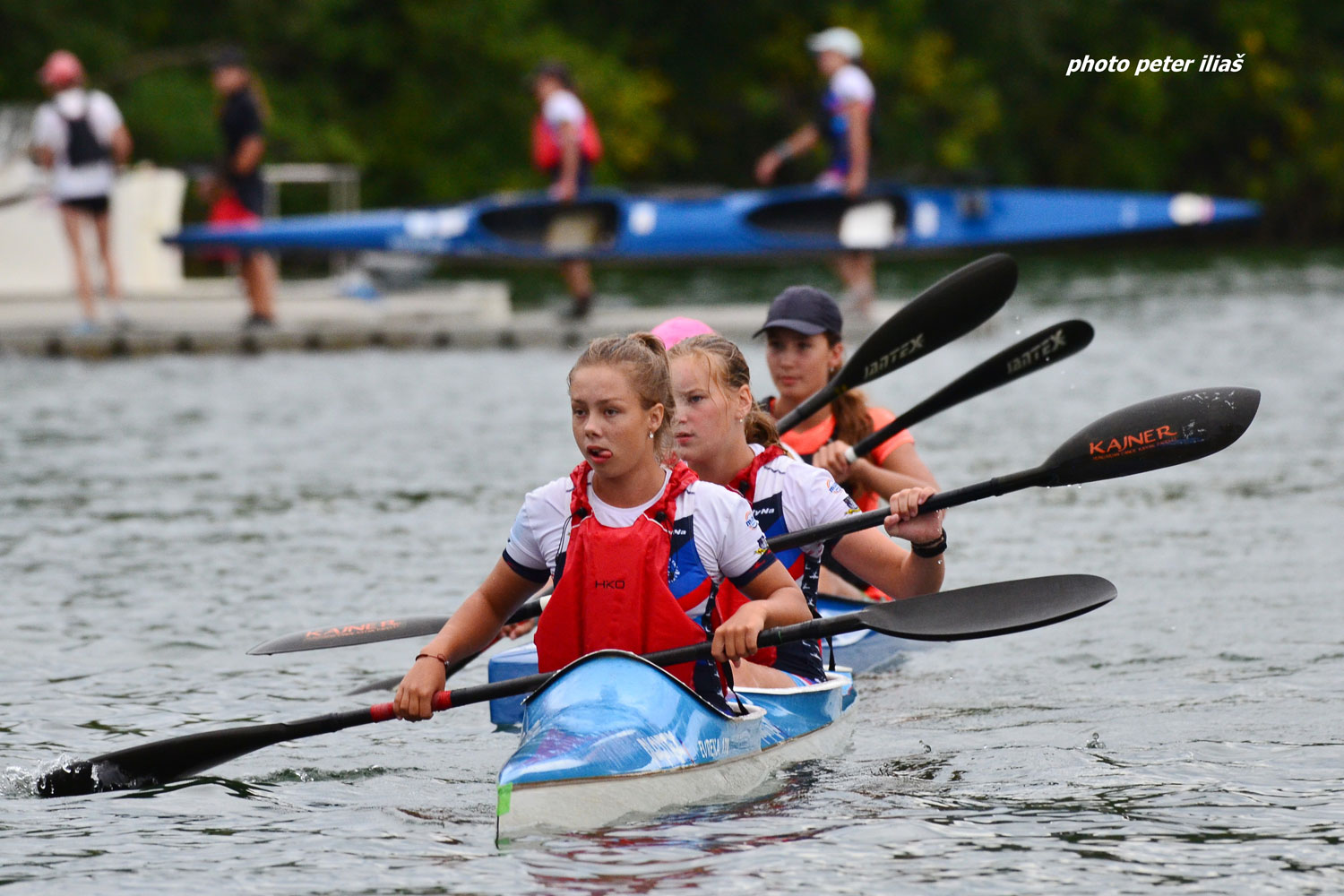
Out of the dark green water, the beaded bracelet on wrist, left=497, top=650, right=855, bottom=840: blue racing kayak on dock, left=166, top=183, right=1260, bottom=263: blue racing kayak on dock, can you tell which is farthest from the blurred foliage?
left=497, top=650, right=855, bottom=840: blue racing kayak on dock

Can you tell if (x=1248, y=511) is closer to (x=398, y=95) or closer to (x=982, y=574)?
(x=982, y=574)

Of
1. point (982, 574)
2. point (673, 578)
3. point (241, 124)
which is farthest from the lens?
point (241, 124)

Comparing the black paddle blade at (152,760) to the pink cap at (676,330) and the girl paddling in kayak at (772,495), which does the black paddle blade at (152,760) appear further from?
the pink cap at (676,330)

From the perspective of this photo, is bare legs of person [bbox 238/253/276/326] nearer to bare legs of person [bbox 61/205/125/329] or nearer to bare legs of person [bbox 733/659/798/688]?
bare legs of person [bbox 61/205/125/329]

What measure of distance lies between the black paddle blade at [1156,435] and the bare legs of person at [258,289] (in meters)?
10.9

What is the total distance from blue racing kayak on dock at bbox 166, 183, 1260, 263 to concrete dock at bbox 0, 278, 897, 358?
58 centimetres

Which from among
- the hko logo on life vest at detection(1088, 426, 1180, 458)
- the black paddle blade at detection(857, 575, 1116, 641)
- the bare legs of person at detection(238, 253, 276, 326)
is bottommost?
the black paddle blade at detection(857, 575, 1116, 641)

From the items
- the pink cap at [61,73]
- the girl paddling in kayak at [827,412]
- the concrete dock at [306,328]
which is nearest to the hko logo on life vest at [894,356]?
the girl paddling in kayak at [827,412]

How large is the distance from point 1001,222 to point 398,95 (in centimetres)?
1646

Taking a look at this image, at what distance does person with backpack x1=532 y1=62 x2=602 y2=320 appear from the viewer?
15.5 meters

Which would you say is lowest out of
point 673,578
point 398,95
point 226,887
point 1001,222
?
point 226,887

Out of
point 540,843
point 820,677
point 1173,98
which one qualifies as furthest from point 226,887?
point 1173,98

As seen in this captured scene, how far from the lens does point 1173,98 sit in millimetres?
36906

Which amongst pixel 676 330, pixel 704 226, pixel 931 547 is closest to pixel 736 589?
pixel 931 547
